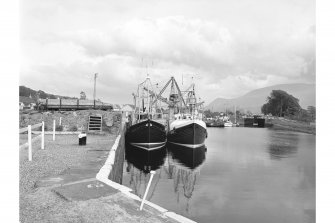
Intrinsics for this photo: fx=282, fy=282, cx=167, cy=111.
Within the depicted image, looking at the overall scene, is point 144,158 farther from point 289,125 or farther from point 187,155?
point 289,125

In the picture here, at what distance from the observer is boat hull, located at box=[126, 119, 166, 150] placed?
30.0 m

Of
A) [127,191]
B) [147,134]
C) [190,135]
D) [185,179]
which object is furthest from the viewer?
[190,135]

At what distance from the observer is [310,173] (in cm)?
2300

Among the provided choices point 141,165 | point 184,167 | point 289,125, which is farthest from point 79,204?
point 289,125

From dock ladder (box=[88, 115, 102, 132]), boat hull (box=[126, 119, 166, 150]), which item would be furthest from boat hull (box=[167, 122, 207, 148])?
dock ladder (box=[88, 115, 102, 132])

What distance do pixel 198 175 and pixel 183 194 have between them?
6.06 metres

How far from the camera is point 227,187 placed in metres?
17.0

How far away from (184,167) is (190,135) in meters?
9.29

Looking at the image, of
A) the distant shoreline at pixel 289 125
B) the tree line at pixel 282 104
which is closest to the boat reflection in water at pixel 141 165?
the distant shoreline at pixel 289 125

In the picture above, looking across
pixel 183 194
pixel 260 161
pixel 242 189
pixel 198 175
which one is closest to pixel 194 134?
pixel 260 161

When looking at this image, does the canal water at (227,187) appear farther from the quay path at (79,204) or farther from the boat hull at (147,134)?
the quay path at (79,204)
